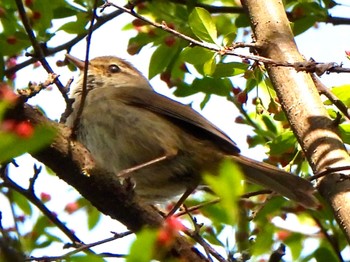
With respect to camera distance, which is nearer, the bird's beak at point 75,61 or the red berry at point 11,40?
the red berry at point 11,40

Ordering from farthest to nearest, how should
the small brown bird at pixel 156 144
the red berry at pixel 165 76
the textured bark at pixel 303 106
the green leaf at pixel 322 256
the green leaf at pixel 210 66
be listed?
the red berry at pixel 165 76 < the small brown bird at pixel 156 144 < the green leaf at pixel 210 66 < the textured bark at pixel 303 106 < the green leaf at pixel 322 256

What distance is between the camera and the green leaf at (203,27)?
3705 millimetres

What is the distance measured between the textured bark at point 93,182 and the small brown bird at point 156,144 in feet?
3.61

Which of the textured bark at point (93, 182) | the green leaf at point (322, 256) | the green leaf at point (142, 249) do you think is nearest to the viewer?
the green leaf at point (142, 249)

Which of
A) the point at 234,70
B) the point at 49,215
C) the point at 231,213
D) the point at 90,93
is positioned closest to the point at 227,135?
the point at 234,70

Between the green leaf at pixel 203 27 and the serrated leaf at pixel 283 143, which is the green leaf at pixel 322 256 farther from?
the green leaf at pixel 203 27

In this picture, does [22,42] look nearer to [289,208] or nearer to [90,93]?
[90,93]

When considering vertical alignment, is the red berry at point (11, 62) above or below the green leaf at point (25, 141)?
above

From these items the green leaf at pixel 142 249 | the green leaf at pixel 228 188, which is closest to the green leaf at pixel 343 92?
the green leaf at pixel 228 188

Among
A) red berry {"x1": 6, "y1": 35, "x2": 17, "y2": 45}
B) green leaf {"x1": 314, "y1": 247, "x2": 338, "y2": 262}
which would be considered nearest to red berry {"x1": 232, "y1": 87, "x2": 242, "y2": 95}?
red berry {"x1": 6, "y1": 35, "x2": 17, "y2": 45}

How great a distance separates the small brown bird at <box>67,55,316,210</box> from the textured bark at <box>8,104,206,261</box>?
3.61 feet

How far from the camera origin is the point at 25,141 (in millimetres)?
1593

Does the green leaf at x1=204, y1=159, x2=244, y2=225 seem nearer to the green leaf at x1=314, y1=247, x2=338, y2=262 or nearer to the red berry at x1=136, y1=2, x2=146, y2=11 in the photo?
the green leaf at x1=314, y1=247, x2=338, y2=262

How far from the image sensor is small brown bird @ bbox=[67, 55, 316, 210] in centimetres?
473
